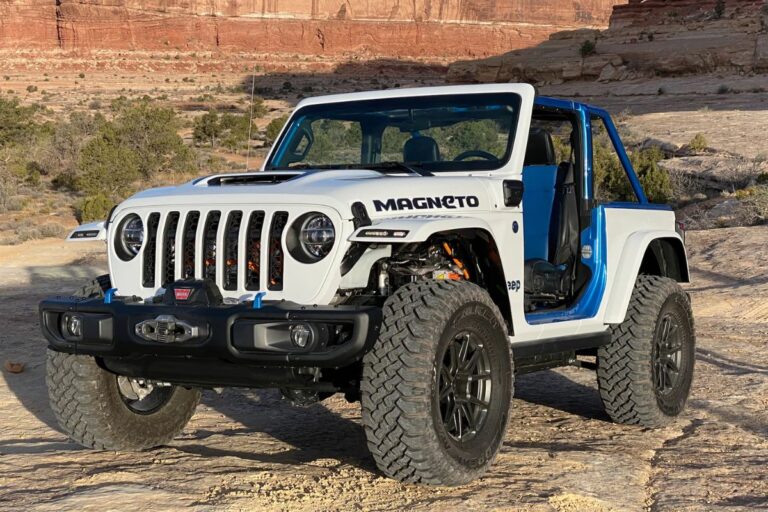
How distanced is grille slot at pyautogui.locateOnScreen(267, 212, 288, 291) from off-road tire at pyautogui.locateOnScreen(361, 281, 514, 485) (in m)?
0.51

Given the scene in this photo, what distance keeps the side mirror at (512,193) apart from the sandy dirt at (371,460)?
1.33 metres

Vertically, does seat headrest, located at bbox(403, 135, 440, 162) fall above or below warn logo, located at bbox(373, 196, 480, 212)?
above

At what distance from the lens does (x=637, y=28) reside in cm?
6856

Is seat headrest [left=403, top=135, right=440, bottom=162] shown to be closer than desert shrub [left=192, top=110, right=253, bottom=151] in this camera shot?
Yes

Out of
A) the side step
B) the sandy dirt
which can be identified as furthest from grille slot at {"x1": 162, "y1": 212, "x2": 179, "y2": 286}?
the side step

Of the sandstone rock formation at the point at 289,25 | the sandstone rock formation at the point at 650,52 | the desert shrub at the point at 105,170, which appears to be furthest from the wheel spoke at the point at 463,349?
the sandstone rock formation at the point at 289,25

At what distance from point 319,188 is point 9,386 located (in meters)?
4.46

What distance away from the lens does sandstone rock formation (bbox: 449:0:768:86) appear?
2243 inches

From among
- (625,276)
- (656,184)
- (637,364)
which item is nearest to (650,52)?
(656,184)

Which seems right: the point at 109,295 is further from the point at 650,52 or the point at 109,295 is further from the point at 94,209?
the point at 650,52

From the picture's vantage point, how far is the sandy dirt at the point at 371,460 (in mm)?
4750

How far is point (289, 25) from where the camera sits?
375 feet

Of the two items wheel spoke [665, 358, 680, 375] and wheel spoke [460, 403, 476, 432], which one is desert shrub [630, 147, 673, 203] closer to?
wheel spoke [665, 358, 680, 375]

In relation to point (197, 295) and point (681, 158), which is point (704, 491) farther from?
point (681, 158)
